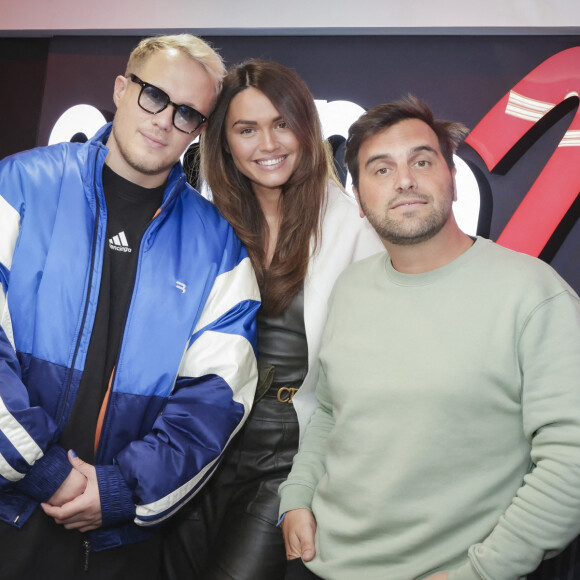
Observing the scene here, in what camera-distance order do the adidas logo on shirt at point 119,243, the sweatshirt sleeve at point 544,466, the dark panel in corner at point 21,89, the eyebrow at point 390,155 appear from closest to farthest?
the sweatshirt sleeve at point 544,466 < the eyebrow at point 390,155 < the adidas logo on shirt at point 119,243 < the dark panel in corner at point 21,89

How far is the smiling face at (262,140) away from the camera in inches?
95.8

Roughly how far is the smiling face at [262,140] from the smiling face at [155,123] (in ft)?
0.69

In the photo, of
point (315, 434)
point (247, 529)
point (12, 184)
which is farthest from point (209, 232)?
point (247, 529)

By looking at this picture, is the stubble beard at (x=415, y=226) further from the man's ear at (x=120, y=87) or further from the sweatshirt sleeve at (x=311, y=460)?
the man's ear at (x=120, y=87)

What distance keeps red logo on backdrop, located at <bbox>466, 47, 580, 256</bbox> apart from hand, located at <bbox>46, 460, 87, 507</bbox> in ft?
7.29

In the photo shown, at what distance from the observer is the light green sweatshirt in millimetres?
1416

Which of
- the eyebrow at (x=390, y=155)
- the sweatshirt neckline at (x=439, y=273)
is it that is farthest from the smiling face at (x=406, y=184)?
the sweatshirt neckline at (x=439, y=273)

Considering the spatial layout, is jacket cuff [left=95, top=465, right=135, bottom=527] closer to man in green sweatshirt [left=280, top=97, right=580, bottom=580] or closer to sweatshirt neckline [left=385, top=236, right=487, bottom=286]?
man in green sweatshirt [left=280, top=97, right=580, bottom=580]

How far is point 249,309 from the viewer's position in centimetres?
216

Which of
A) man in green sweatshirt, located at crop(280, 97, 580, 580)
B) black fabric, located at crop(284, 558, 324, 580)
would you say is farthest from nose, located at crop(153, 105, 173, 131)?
black fabric, located at crop(284, 558, 324, 580)

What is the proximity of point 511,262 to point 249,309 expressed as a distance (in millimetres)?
906

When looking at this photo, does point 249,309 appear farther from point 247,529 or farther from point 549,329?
point 549,329

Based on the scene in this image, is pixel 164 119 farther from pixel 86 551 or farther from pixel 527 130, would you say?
pixel 527 130

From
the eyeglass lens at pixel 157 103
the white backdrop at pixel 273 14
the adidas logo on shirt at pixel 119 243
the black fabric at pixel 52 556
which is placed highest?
the white backdrop at pixel 273 14
